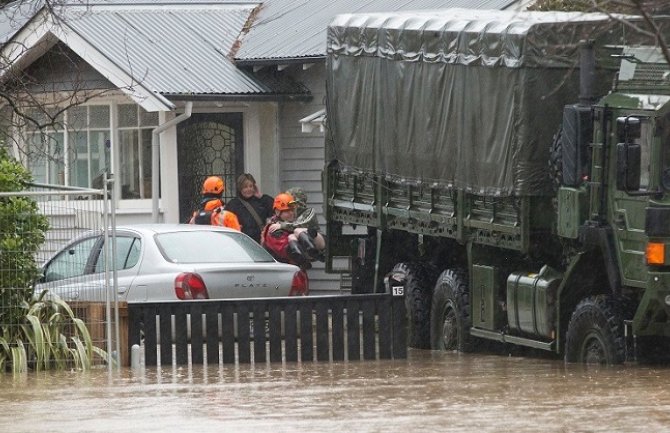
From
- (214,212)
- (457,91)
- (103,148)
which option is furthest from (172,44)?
(457,91)

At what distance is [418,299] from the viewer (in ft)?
66.8

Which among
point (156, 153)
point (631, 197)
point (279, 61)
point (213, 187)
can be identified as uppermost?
point (279, 61)

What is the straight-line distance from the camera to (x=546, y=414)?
40.5ft

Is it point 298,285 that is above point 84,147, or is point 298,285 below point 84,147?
below

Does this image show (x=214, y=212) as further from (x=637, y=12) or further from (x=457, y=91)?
(x=637, y=12)

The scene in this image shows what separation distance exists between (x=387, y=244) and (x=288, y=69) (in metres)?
6.46

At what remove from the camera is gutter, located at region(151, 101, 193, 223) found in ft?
83.9

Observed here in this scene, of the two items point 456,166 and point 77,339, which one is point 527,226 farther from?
point 77,339

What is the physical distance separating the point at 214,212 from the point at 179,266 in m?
3.65

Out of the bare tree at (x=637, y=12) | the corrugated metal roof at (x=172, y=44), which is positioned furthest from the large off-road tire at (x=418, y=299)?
the corrugated metal roof at (x=172, y=44)

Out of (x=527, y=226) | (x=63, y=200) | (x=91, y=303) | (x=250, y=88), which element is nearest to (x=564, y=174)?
(x=527, y=226)

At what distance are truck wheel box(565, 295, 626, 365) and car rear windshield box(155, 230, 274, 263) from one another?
4264mm

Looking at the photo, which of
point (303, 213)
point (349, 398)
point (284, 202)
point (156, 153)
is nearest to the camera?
point (349, 398)

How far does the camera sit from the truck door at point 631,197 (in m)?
15.7
